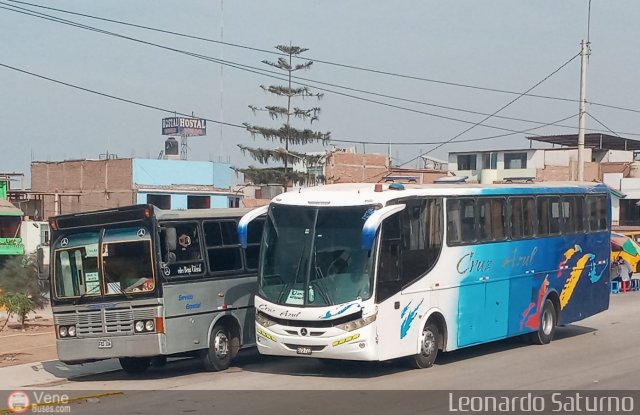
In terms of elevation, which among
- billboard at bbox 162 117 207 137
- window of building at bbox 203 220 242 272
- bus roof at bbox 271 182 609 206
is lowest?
window of building at bbox 203 220 242 272

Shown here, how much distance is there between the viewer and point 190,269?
15.5 meters

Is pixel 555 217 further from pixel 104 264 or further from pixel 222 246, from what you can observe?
pixel 104 264

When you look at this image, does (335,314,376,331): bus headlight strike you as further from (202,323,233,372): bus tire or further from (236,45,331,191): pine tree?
(236,45,331,191): pine tree

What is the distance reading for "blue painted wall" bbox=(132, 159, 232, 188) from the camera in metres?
64.5

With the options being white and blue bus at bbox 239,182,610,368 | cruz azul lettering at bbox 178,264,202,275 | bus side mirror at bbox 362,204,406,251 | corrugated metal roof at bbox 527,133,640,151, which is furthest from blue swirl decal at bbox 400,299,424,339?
corrugated metal roof at bbox 527,133,640,151

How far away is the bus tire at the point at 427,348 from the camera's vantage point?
1539 cm

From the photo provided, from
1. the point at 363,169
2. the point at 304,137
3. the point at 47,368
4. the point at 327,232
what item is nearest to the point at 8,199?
the point at 304,137

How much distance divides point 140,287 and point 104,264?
74 centimetres

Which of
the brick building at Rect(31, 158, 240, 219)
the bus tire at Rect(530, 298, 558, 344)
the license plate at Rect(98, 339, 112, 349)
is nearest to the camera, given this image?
the license plate at Rect(98, 339, 112, 349)

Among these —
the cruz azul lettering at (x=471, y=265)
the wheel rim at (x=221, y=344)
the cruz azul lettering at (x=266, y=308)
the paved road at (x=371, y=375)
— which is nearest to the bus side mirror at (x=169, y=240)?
the cruz azul lettering at (x=266, y=308)

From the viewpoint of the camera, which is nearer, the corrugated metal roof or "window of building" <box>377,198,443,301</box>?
"window of building" <box>377,198,443,301</box>

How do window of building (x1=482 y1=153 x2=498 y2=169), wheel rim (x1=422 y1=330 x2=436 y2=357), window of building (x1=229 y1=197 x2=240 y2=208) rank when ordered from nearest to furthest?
wheel rim (x1=422 y1=330 x2=436 y2=357)
window of building (x1=229 y1=197 x2=240 y2=208)
window of building (x1=482 y1=153 x2=498 y2=169)

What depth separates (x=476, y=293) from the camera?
1691 centimetres

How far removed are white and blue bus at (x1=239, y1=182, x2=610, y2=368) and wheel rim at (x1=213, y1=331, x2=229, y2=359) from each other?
1.20m
